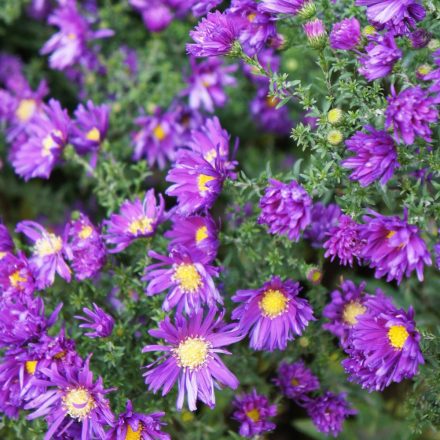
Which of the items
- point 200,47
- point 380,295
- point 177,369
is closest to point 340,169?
point 380,295

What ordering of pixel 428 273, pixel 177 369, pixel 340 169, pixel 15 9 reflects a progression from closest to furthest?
pixel 340 169, pixel 177 369, pixel 428 273, pixel 15 9

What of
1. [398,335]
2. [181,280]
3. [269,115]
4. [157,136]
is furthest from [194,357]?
[269,115]

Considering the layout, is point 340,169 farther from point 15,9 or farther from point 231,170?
point 15,9

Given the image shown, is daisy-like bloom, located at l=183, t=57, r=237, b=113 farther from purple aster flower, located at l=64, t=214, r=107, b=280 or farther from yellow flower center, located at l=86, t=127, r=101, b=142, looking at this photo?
purple aster flower, located at l=64, t=214, r=107, b=280

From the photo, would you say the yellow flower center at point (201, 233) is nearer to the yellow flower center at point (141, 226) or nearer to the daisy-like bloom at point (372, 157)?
the yellow flower center at point (141, 226)

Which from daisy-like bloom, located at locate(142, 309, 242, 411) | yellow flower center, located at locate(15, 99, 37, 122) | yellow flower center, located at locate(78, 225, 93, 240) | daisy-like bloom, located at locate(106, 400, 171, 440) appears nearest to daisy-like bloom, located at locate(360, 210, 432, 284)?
daisy-like bloom, located at locate(142, 309, 242, 411)

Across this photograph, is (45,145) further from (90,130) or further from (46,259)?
(46,259)
